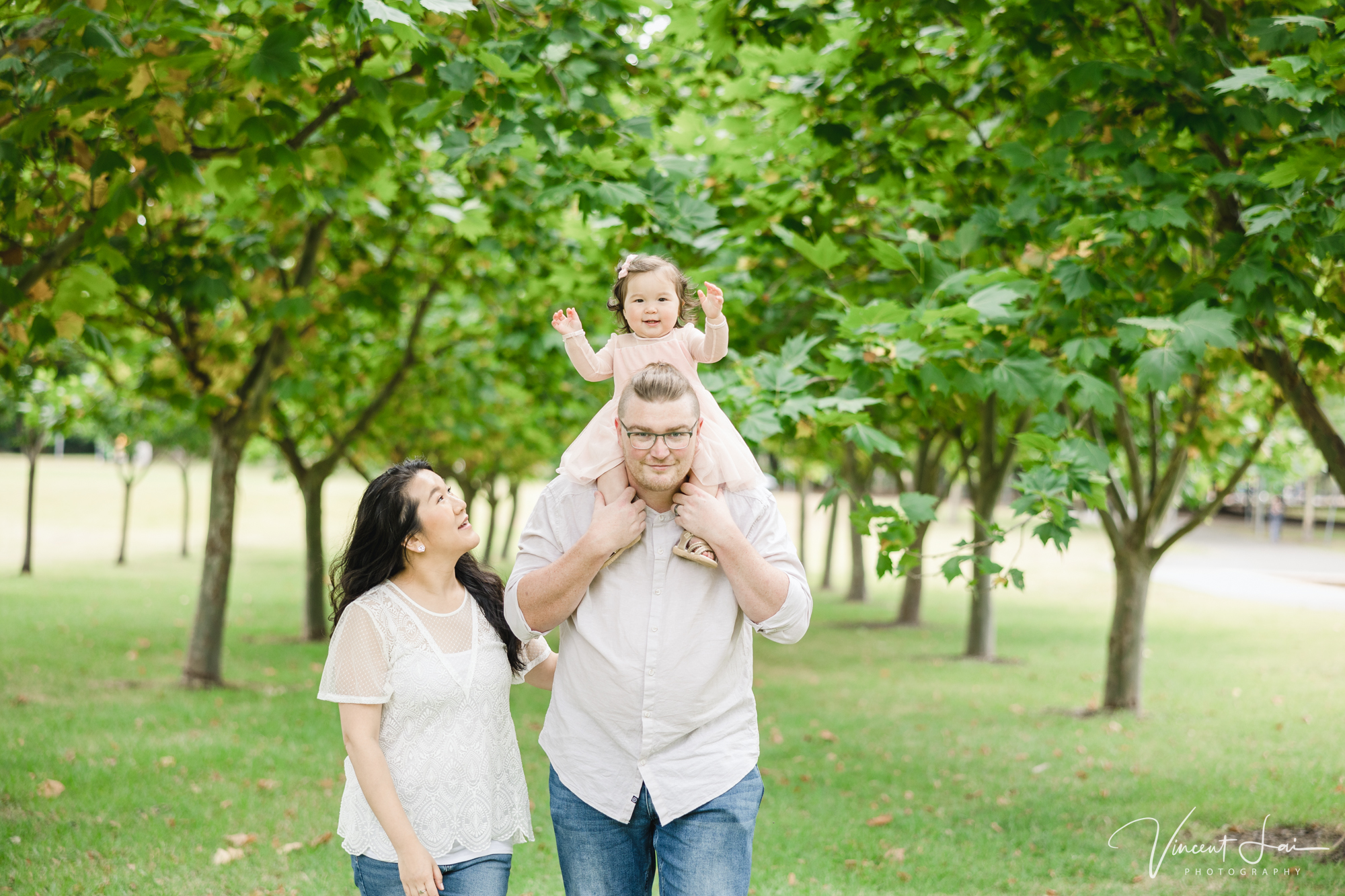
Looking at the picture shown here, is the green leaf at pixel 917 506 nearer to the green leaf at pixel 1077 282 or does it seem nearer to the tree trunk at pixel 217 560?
the green leaf at pixel 1077 282

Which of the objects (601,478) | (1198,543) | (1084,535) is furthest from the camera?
(1084,535)

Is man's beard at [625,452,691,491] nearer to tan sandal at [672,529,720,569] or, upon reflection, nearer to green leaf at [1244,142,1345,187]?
tan sandal at [672,529,720,569]

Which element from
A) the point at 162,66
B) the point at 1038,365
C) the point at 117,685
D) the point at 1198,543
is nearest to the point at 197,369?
the point at 117,685

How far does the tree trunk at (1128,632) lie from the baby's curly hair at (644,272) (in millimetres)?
7495

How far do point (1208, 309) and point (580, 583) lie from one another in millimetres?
3230

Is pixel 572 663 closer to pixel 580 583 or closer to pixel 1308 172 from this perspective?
pixel 580 583

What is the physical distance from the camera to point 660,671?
251 centimetres

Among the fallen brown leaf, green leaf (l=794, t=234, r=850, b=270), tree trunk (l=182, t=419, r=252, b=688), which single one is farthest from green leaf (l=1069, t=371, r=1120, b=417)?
tree trunk (l=182, t=419, r=252, b=688)

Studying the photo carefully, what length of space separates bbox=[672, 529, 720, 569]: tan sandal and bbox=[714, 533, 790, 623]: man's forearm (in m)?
0.02

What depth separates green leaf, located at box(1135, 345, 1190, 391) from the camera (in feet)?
13.6

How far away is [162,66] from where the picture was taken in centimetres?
434

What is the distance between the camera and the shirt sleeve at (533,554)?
258cm

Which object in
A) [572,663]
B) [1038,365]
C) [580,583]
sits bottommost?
[572,663]

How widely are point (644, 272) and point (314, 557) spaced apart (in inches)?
452
